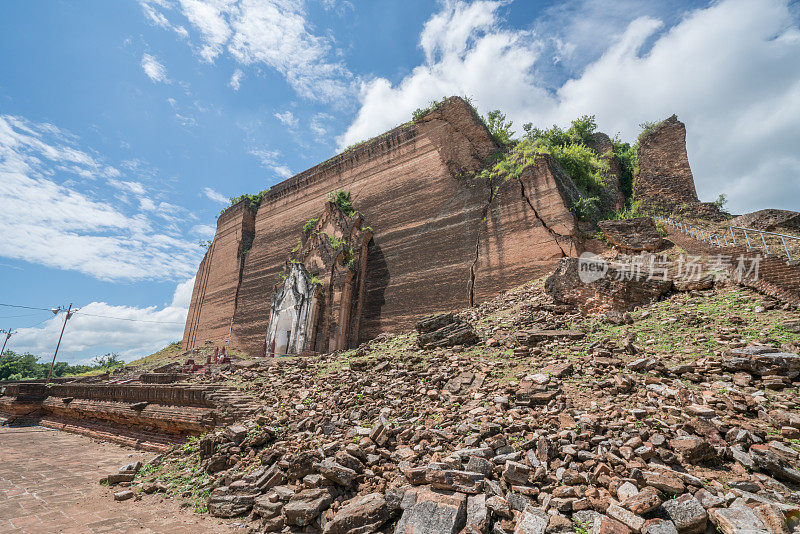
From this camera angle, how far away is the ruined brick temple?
1144 cm

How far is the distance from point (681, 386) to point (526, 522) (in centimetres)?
272

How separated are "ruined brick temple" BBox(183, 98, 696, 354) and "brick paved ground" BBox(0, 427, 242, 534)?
800 centimetres

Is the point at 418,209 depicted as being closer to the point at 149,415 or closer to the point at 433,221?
the point at 433,221

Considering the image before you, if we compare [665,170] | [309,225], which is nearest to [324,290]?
[309,225]

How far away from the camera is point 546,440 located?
146 inches

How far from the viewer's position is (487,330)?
Result: 834 centimetres

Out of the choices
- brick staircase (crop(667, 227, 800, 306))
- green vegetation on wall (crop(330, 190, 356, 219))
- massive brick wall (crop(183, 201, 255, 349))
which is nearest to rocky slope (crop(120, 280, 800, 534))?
brick staircase (crop(667, 227, 800, 306))

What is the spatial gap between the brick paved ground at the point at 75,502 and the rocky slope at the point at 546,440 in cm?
33

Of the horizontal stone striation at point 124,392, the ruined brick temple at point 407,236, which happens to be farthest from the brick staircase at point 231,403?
the ruined brick temple at point 407,236

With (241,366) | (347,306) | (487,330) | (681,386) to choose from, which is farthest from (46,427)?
(681,386)

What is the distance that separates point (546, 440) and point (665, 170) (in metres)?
14.8

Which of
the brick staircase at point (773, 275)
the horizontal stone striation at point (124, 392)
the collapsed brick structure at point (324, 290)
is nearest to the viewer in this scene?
the brick staircase at point (773, 275)

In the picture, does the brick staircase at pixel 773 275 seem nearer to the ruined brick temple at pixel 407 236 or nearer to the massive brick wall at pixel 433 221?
the ruined brick temple at pixel 407 236

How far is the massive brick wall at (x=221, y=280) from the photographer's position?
850 inches
